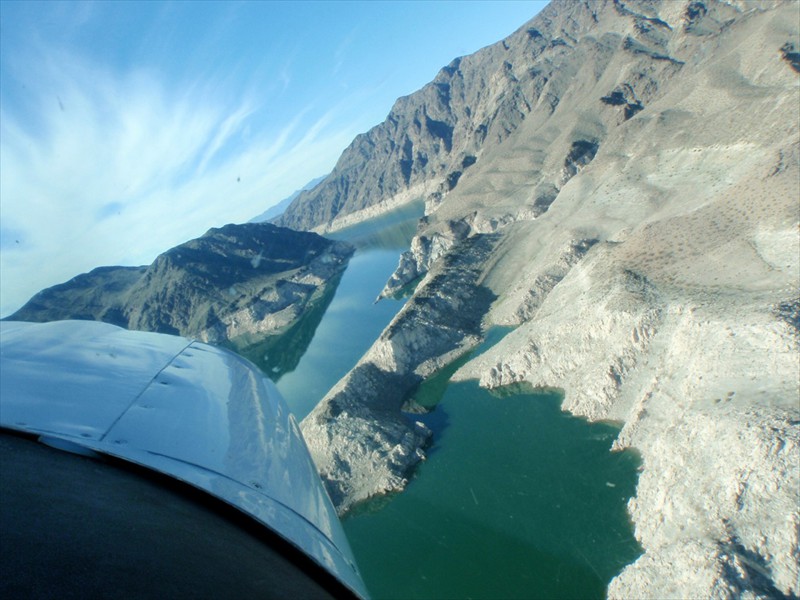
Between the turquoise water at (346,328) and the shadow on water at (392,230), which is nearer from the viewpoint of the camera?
the turquoise water at (346,328)

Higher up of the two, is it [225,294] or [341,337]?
[225,294]

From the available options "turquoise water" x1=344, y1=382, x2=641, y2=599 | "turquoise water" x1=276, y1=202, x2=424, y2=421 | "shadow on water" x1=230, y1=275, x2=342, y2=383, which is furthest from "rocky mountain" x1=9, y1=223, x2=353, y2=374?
"turquoise water" x1=344, y1=382, x2=641, y2=599

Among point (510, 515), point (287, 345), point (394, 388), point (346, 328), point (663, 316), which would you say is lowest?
point (510, 515)

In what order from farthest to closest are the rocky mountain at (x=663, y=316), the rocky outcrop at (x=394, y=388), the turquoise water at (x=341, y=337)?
1. the turquoise water at (x=341, y=337)
2. the rocky outcrop at (x=394, y=388)
3. the rocky mountain at (x=663, y=316)

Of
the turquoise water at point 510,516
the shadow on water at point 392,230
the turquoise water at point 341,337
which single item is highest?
the shadow on water at point 392,230

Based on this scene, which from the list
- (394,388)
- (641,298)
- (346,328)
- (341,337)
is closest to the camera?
(641,298)

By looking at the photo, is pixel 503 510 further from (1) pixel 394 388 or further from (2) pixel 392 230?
(2) pixel 392 230

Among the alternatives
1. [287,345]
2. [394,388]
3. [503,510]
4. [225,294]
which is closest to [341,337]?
[287,345]

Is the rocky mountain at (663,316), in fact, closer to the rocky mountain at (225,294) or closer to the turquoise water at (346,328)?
the turquoise water at (346,328)

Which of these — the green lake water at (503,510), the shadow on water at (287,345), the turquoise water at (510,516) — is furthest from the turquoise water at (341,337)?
the turquoise water at (510,516)
